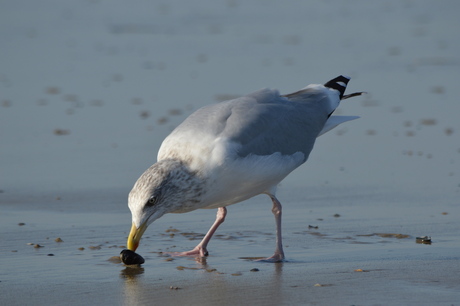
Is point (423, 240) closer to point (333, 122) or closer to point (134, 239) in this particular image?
point (333, 122)

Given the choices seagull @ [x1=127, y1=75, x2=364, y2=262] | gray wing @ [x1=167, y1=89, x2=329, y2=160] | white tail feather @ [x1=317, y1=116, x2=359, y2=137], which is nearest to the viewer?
seagull @ [x1=127, y1=75, x2=364, y2=262]

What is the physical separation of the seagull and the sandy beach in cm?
39

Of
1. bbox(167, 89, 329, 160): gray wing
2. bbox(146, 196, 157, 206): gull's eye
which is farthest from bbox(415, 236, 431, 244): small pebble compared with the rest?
bbox(146, 196, 157, 206): gull's eye

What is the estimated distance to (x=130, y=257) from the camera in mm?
6438

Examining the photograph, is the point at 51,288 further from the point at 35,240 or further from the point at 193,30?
the point at 193,30

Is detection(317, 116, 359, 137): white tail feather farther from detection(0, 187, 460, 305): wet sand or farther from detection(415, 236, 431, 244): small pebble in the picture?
detection(415, 236, 431, 244): small pebble

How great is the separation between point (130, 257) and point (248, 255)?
98cm

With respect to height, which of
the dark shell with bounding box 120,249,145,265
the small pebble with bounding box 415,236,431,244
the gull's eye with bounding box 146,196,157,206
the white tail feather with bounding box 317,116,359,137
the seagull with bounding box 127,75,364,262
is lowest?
the dark shell with bounding box 120,249,145,265

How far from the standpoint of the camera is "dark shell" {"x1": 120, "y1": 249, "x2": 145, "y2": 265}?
644 cm

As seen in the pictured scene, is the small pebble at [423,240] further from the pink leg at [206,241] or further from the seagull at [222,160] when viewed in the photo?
the pink leg at [206,241]

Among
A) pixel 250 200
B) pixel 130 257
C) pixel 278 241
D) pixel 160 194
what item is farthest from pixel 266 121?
pixel 130 257

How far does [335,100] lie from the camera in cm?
847

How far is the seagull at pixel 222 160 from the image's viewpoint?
6.59 metres

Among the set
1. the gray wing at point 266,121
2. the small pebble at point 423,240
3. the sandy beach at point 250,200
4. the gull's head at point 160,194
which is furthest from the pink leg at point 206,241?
the small pebble at point 423,240
